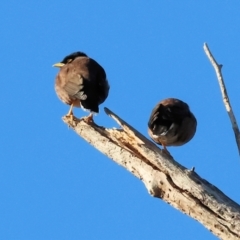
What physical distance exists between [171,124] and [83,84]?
131 centimetres

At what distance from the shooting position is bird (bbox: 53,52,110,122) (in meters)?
9.31

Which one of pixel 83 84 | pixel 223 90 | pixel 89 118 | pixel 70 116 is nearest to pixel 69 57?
pixel 83 84

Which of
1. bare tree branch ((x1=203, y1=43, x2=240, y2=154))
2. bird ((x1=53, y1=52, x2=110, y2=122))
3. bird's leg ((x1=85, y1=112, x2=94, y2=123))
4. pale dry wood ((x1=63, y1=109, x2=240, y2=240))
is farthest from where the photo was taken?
bird ((x1=53, y1=52, x2=110, y2=122))

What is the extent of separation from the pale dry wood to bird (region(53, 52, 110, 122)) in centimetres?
127

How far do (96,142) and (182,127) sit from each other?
176cm

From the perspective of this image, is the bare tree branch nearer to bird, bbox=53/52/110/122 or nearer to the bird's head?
bird, bbox=53/52/110/122

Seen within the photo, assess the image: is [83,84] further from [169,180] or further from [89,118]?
[169,180]

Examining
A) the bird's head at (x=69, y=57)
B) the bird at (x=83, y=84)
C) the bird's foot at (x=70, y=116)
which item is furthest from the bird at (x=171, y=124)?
the bird's head at (x=69, y=57)

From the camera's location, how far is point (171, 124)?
9.16 metres

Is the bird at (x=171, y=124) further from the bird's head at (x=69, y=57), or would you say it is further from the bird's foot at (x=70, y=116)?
the bird's head at (x=69, y=57)

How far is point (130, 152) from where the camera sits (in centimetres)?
737

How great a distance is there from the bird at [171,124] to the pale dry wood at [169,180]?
1.32 m

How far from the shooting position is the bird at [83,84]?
931 centimetres

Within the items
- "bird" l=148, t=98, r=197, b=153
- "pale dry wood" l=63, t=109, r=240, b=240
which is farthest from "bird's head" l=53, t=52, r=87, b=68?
"pale dry wood" l=63, t=109, r=240, b=240
